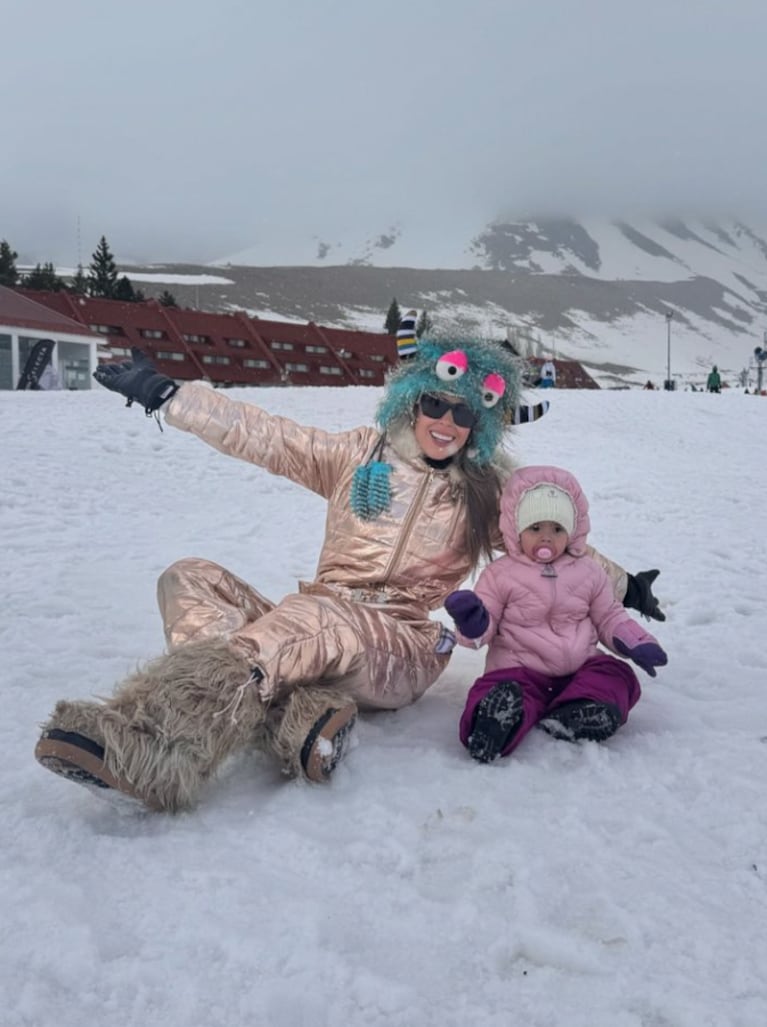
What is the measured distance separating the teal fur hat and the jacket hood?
7.8 inches

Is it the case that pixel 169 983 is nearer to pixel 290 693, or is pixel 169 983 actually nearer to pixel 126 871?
pixel 126 871

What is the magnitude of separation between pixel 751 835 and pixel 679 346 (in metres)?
92.6

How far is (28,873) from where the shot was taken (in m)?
1.53

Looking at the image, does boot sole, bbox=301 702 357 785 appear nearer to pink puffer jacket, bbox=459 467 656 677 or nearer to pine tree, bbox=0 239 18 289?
pink puffer jacket, bbox=459 467 656 677

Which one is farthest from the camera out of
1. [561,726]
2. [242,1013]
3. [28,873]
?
[561,726]

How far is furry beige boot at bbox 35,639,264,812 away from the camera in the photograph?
1666 mm

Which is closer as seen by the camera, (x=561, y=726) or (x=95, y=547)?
(x=561, y=726)

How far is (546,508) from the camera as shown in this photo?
2504 millimetres

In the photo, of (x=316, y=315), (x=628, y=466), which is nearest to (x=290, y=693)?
(x=628, y=466)

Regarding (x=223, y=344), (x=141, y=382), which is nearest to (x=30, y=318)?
(x=223, y=344)

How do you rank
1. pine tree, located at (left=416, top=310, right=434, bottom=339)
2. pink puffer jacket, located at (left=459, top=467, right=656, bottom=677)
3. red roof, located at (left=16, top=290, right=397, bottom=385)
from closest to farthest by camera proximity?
pink puffer jacket, located at (left=459, top=467, right=656, bottom=677), pine tree, located at (left=416, top=310, right=434, bottom=339), red roof, located at (left=16, top=290, right=397, bottom=385)

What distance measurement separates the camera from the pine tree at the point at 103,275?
Answer: 4478 centimetres

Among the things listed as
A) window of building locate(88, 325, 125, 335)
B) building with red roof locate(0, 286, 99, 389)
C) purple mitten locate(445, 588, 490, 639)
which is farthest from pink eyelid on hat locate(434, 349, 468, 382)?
window of building locate(88, 325, 125, 335)

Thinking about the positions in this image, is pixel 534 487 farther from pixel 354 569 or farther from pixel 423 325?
pixel 423 325
